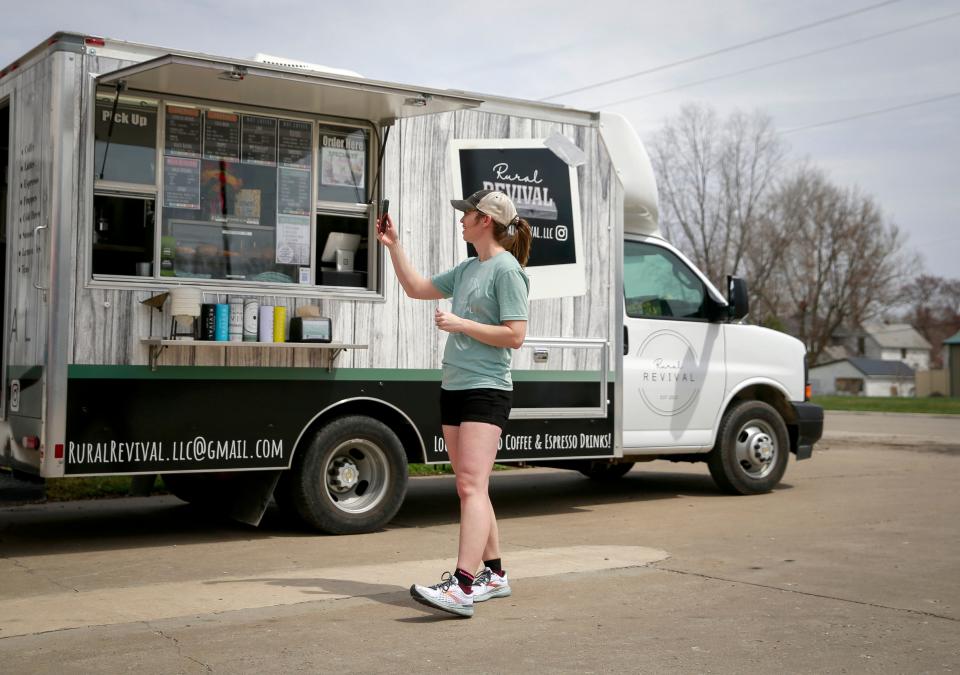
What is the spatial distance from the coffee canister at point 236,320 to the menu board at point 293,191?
767 millimetres

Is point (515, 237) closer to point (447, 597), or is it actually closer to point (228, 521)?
point (447, 597)

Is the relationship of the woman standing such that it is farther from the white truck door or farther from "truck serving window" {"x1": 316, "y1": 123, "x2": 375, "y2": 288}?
the white truck door

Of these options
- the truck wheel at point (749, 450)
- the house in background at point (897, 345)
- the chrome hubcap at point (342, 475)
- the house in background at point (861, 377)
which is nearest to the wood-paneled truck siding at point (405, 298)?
the chrome hubcap at point (342, 475)

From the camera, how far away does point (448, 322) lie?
5.16m

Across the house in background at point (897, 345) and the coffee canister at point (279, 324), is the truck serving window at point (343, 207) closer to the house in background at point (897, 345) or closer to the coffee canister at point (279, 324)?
the coffee canister at point (279, 324)

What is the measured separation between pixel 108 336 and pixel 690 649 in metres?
3.99

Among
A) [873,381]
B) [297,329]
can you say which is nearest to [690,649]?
[297,329]

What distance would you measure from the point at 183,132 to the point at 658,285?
13.9ft

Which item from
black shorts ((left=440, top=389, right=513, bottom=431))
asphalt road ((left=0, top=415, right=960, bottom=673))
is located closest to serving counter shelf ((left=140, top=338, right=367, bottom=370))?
asphalt road ((left=0, top=415, right=960, bottom=673))

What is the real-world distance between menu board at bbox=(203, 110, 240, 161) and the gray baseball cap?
2439 mm

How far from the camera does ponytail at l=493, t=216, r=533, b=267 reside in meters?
5.61

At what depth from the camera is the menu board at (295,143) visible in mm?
7648

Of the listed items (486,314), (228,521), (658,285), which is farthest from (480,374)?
(658,285)

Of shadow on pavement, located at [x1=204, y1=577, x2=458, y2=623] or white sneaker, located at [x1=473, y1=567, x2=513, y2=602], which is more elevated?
white sneaker, located at [x1=473, y1=567, x2=513, y2=602]
